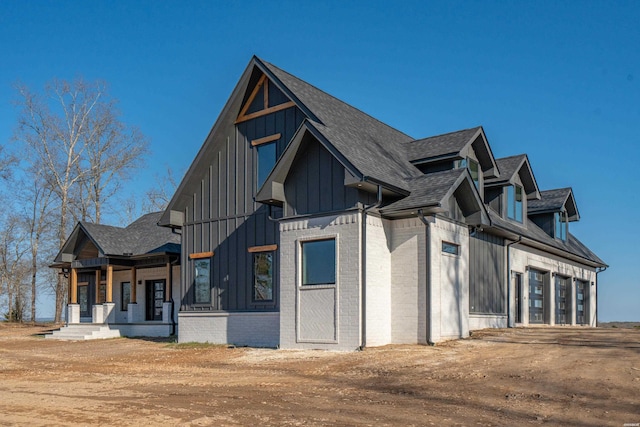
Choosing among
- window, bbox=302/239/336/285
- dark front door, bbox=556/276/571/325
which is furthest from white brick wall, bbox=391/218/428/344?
dark front door, bbox=556/276/571/325

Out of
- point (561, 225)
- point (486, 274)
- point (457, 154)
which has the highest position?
point (457, 154)

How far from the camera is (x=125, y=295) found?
3091 centimetres

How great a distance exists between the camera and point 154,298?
96.7ft

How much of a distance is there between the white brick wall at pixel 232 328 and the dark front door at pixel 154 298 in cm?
673

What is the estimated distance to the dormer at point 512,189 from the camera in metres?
24.5

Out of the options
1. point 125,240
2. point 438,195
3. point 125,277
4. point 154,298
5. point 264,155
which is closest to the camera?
point 438,195

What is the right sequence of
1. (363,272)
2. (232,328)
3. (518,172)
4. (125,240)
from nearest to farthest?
(363,272) < (232,328) < (518,172) < (125,240)

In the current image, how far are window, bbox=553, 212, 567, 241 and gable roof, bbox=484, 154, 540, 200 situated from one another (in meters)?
3.57

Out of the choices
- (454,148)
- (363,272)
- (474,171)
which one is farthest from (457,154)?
(363,272)

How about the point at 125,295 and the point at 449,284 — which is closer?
the point at 449,284

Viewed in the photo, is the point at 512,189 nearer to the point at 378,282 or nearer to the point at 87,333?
the point at 378,282

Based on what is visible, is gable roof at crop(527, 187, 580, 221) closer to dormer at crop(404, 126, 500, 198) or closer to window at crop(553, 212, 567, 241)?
window at crop(553, 212, 567, 241)

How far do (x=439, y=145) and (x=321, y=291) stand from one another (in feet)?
23.9

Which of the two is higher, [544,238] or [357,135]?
[357,135]
